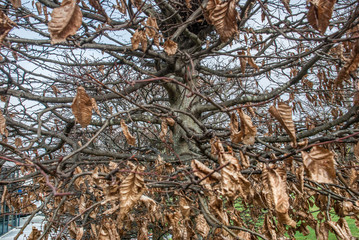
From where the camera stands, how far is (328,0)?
1282 mm

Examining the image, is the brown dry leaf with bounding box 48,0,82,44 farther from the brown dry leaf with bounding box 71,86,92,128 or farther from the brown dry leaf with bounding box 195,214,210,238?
the brown dry leaf with bounding box 195,214,210,238

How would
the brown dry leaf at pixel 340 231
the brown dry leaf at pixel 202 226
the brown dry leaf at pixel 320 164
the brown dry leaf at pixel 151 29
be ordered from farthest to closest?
1. the brown dry leaf at pixel 151 29
2. the brown dry leaf at pixel 202 226
3. the brown dry leaf at pixel 340 231
4. the brown dry leaf at pixel 320 164

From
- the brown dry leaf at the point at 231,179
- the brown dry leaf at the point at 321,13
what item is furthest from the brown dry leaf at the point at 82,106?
the brown dry leaf at the point at 321,13

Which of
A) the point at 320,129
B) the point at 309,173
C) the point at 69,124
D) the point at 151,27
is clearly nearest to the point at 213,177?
the point at 309,173

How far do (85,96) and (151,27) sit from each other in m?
1.30

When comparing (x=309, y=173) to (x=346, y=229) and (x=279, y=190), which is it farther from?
(x=346, y=229)

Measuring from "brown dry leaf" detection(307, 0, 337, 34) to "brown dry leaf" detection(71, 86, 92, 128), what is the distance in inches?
49.3

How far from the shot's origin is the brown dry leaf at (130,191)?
1.23m

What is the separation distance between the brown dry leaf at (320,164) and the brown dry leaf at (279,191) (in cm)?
13

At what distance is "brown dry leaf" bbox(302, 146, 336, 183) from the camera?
1150 mm

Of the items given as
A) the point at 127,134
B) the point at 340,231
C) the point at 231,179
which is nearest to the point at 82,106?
the point at 127,134

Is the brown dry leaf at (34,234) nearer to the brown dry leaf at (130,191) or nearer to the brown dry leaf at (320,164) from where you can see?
the brown dry leaf at (130,191)

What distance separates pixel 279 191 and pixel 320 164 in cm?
22

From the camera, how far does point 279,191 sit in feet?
Result: 4.06
